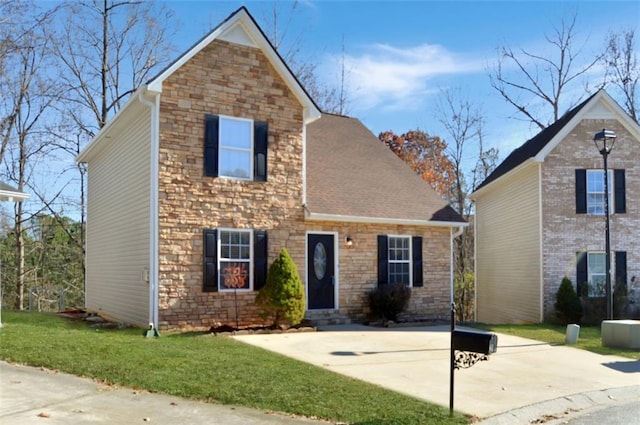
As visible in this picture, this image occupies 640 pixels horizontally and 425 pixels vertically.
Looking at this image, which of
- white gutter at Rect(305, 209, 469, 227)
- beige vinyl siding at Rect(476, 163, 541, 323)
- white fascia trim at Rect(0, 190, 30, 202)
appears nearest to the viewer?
white fascia trim at Rect(0, 190, 30, 202)

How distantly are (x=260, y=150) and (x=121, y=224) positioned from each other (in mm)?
4301

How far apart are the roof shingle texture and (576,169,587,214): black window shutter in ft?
15.5

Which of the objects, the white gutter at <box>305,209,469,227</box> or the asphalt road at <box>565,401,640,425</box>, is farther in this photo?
the white gutter at <box>305,209,469,227</box>

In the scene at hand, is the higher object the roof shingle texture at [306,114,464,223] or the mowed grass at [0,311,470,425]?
the roof shingle texture at [306,114,464,223]

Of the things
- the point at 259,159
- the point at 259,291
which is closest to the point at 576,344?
the point at 259,291

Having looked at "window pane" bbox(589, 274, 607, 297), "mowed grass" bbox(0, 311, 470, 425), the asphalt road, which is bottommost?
the asphalt road

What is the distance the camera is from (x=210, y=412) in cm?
636

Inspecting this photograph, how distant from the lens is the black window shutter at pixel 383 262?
52.4 feet

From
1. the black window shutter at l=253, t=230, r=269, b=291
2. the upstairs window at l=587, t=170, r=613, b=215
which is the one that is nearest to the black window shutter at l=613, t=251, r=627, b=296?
the upstairs window at l=587, t=170, r=613, b=215

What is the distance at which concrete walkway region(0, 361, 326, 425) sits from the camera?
5.91 meters

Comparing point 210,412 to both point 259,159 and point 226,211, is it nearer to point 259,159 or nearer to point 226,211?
point 226,211

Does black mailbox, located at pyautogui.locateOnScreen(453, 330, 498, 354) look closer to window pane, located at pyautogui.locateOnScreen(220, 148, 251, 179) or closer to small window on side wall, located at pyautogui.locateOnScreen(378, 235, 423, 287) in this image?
window pane, located at pyautogui.locateOnScreen(220, 148, 251, 179)

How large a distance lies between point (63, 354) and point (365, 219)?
8.63 m

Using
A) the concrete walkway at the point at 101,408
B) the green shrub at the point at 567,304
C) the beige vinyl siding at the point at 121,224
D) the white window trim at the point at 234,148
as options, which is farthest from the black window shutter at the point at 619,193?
the concrete walkway at the point at 101,408
